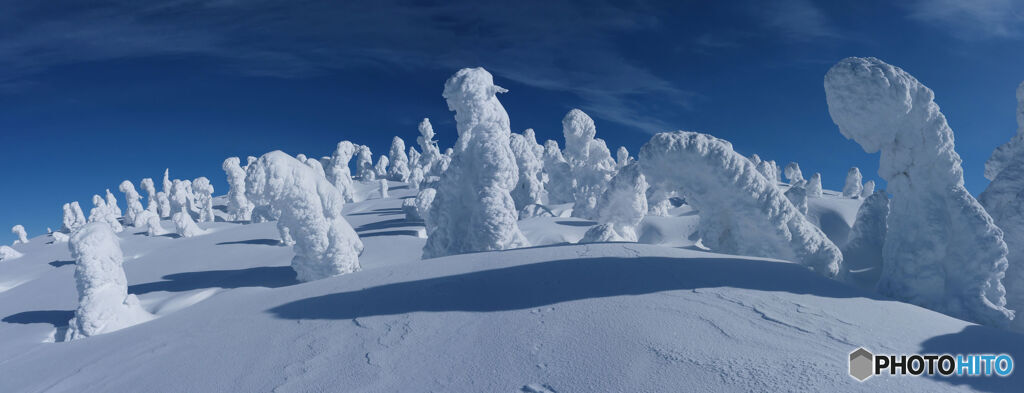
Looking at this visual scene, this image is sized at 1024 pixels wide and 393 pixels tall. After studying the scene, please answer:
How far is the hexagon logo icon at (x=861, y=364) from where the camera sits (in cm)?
365

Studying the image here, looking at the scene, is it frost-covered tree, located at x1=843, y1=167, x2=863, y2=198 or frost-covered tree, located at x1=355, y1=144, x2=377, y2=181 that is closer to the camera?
frost-covered tree, located at x1=843, y1=167, x2=863, y2=198

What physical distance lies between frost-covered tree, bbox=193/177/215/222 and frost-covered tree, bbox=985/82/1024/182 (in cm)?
5263

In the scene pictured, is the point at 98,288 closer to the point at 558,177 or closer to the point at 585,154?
the point at 585,154

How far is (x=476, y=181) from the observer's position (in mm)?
13750

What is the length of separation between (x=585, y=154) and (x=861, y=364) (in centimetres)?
3240

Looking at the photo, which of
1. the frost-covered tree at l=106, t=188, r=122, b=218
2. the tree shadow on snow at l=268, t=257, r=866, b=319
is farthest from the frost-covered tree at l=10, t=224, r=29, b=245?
the tree shadow on snow at l=268, t=257, r=866, b=319

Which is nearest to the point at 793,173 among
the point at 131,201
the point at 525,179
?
the point at 525,179

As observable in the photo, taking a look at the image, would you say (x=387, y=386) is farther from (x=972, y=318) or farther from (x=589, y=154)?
(x=589, y=154)

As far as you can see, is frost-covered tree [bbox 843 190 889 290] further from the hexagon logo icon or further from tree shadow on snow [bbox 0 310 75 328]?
tree shadow on snow [bbox 0 310 75 328]

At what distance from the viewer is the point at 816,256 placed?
8.92 meters

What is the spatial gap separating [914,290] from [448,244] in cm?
1060

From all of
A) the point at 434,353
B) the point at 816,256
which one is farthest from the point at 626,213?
the point at 434,353

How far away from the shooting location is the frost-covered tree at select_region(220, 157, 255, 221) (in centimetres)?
3741

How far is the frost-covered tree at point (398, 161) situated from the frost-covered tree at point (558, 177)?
29.6m
